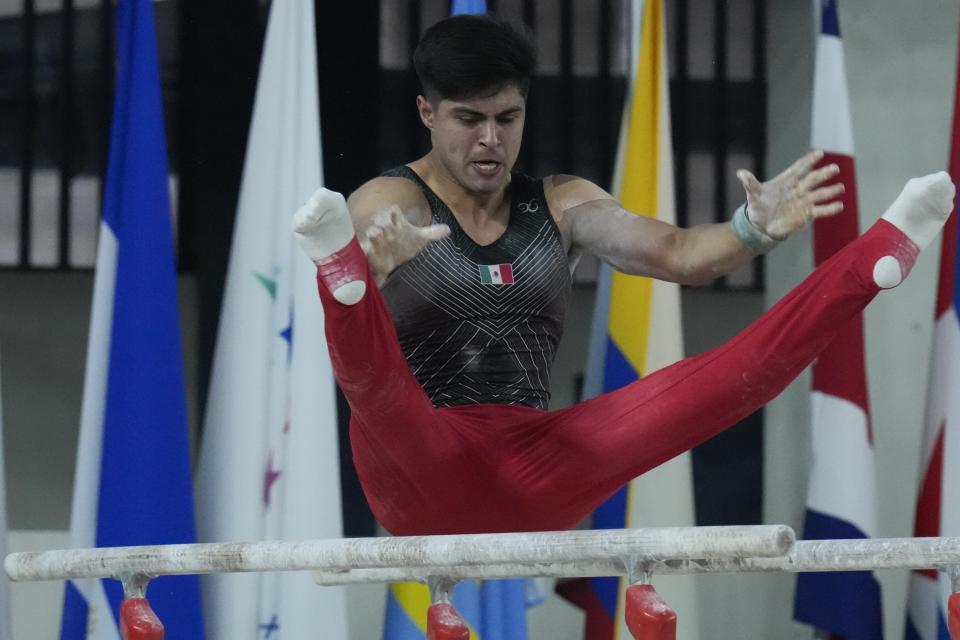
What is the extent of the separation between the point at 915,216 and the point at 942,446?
2032 mm

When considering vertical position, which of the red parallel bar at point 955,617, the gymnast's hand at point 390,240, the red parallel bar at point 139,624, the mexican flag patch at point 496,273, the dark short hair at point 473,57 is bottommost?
the red parallel bar at point 139,624

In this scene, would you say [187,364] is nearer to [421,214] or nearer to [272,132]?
[272,132]

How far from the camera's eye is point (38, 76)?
496 centimetres

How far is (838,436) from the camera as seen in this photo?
4234 mm

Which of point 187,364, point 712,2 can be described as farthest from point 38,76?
point 712,2

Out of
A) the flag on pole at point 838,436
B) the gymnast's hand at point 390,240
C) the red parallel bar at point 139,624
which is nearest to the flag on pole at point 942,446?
the flag on pole at point 838,436

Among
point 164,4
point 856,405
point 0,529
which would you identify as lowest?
point 0,529

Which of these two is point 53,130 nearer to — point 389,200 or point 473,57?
point 389,200

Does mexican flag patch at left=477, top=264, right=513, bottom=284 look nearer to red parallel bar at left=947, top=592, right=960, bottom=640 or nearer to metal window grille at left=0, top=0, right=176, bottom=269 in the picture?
red parallel bar at left=947, top=592, right=960, bottom=640

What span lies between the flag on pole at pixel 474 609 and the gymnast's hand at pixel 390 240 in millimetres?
1809

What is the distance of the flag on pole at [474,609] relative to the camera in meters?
4.02

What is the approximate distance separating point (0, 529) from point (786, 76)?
3.05 m

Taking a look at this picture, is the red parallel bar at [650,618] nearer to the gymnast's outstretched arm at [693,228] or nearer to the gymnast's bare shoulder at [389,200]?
the gymnast's outstretched arm at [693,228]

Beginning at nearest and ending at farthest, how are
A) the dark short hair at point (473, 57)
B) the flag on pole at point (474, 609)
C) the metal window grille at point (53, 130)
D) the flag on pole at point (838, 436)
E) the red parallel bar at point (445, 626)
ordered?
the red parallel bar at point (445, 626), the dark short hair at point (473, 57), the flag on pole at point (474, 609), the flag on pole at point (838, 436), the metal window grille at point (53, 130)
